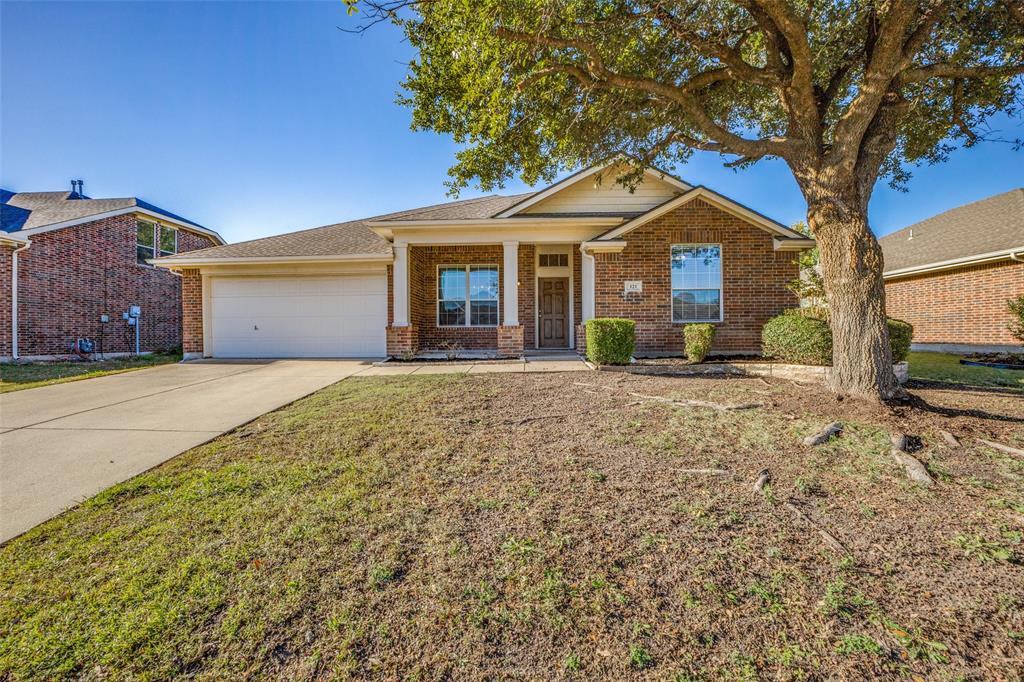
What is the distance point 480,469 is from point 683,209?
8.49 meters

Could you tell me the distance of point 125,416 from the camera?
17.4 ft

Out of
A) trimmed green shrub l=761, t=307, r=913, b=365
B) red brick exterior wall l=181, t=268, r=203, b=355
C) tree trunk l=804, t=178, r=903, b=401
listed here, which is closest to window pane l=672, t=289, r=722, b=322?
trimmed green shrub l=761, t=307, r=913, b=365

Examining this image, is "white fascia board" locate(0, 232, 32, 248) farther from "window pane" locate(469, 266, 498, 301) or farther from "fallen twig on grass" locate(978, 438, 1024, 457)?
"fallen twig on grass" locate(978, 438, 1024, 457)

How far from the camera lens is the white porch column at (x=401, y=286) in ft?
33.6

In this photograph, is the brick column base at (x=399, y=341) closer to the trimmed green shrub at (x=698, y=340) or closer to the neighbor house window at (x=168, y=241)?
the trimmed green shrub at (x=698, y=340)

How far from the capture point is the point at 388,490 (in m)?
3.24

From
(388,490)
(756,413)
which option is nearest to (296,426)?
(388,490)

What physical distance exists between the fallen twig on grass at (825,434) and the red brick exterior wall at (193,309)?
1386cm

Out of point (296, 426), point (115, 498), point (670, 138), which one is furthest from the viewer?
point (670, 138)

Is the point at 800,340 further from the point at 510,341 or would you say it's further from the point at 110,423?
the point at 110,423

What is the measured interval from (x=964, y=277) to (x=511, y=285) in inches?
546

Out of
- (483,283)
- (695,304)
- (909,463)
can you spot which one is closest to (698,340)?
(695,304)

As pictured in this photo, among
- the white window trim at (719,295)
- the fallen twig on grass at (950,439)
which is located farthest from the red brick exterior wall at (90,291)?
the fallen twig on grass at (950,439)

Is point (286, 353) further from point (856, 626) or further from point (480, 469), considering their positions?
point (856, 626)
